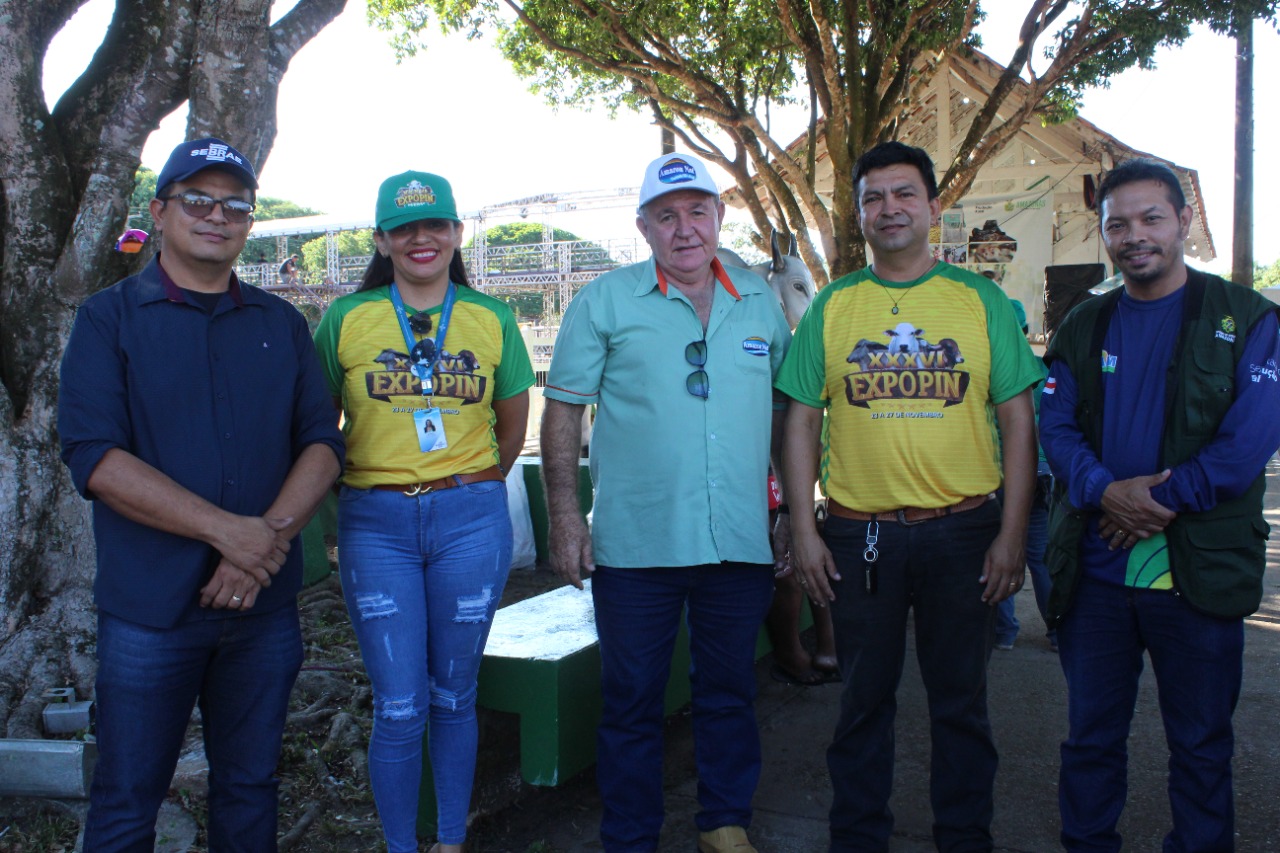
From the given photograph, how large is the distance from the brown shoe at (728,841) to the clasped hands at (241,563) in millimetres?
1637

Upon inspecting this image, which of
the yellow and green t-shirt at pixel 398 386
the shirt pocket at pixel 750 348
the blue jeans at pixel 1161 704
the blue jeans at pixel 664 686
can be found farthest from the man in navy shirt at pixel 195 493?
the blue jeans at pixel 1161 704

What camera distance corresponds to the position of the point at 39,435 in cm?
397

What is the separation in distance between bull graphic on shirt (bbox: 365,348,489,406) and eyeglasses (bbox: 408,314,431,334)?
8cm

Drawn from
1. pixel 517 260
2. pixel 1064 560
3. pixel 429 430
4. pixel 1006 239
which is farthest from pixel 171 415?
pixel 517 260

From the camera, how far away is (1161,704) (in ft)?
9.07

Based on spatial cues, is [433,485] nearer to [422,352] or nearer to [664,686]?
[422,352]

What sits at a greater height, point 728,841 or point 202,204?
point 202,204

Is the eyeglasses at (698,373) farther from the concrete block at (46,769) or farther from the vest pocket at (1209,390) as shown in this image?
the concrete block at (46,769)

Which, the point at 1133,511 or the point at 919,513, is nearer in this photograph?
the point at 1133,511

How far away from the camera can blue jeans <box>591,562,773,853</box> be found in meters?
3.06

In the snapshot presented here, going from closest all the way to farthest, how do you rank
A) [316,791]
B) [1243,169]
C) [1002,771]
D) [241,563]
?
1. [241,563]
2. [316,791]
3. [1002,771]
4. [1243,169]

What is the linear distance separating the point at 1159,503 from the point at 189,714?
8.51 feet

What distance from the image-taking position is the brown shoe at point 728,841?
10.2 ft

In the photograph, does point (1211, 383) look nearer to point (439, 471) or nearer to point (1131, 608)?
point (1131, 608)
